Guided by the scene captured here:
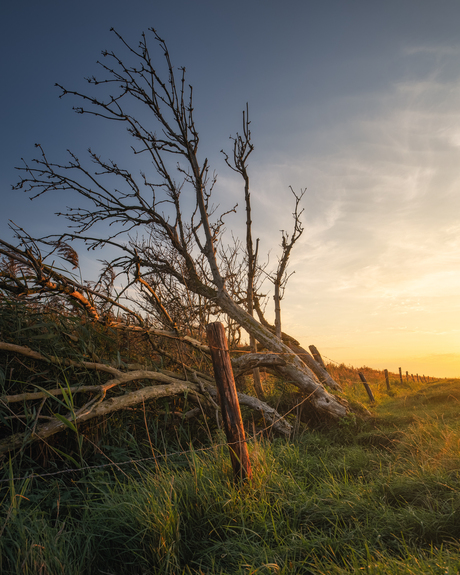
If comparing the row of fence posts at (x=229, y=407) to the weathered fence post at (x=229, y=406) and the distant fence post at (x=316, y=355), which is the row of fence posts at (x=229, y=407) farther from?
the distant fence post at (x=316, y=355)

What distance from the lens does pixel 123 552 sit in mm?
2363

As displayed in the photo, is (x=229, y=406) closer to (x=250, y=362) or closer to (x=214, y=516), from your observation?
(x=214, y=516)

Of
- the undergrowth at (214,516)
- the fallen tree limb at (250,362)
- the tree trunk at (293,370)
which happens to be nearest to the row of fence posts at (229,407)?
the undergrowth at (214,516)

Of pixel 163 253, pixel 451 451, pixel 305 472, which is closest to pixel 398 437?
pixel 451 451

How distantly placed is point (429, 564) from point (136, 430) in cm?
366

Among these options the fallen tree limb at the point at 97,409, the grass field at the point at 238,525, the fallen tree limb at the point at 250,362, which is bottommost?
the grass field at the point at 238,525

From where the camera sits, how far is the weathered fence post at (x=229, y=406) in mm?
3105

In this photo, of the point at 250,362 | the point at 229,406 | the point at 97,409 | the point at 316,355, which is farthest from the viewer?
the point at 316,355

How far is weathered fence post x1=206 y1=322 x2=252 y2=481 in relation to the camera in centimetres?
311

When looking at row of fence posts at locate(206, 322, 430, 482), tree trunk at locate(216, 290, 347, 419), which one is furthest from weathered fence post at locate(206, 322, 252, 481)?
tree trunk at locate(216, 290, 347, 419)

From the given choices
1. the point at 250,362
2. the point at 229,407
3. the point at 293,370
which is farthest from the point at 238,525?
the point at 293,370

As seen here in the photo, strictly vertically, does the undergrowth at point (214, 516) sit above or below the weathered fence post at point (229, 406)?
below

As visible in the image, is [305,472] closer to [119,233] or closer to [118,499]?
[118,499]

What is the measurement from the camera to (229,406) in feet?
10.7
